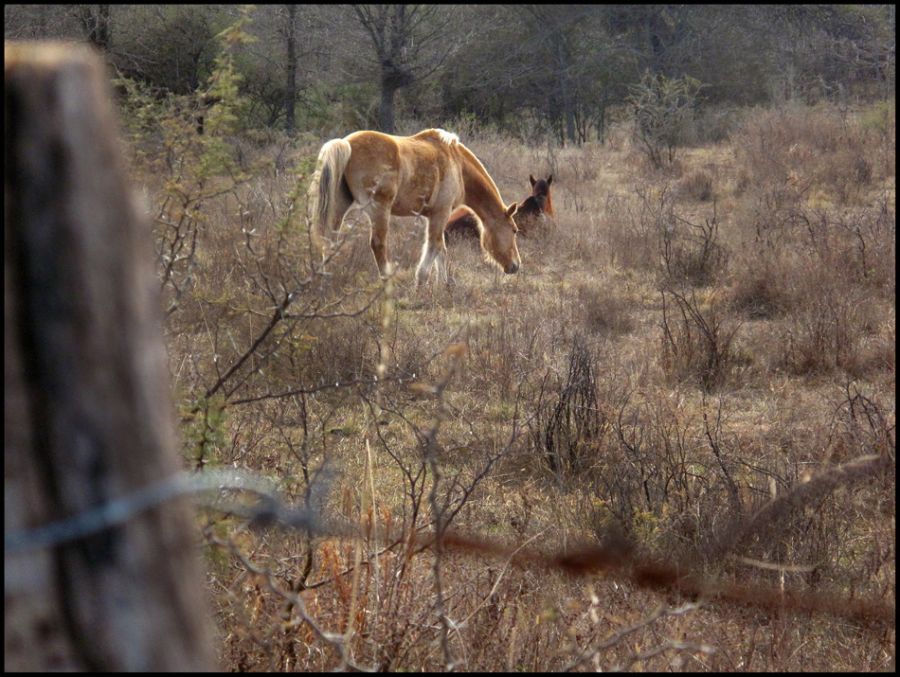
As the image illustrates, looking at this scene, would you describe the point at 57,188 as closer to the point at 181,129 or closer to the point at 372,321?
the point at 181,129

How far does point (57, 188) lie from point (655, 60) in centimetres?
2583

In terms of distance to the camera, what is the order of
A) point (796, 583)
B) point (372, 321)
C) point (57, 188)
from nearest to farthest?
1. point (57, 188)
2. point (796, 583)
3. point (372, 321)

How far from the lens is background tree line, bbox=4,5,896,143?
52.9ft

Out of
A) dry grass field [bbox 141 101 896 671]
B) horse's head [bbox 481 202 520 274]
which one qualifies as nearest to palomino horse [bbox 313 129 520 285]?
horse's head [bbox 481 202 520 274]

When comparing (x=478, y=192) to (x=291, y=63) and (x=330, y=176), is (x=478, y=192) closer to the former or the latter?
(x=330, y=176)

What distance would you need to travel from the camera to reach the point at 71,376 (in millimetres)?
891

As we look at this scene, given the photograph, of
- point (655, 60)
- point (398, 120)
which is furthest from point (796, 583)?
point (655, 60)

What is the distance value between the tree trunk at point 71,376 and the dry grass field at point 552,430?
0.60 meters

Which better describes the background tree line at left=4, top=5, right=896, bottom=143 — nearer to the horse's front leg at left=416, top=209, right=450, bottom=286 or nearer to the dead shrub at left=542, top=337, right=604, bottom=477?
the horse's front leg at left=416, top=209, right=450, bottom=286

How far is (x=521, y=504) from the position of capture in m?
4.14

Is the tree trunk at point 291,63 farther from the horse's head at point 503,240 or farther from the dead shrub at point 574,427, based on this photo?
the dead shrub at point 574,427

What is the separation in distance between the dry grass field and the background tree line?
6589 mm

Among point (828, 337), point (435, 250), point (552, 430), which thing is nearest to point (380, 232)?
point (435, 250)

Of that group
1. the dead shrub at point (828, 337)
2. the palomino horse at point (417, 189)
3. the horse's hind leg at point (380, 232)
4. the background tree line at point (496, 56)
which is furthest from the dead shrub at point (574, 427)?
the background tree line at point (496, 56)
